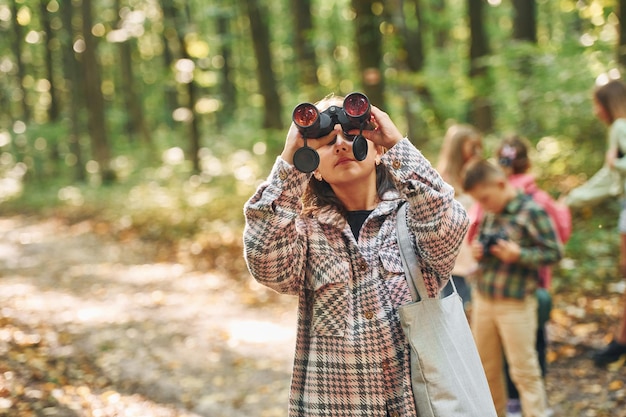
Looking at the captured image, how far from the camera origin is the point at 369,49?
8.12 meters

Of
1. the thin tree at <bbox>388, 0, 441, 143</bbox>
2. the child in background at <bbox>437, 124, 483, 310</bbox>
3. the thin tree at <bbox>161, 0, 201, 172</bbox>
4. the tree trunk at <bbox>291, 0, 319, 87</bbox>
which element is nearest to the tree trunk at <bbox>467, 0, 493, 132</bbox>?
the thin tree at <bbox>388, 0, 441, 143</bbox>

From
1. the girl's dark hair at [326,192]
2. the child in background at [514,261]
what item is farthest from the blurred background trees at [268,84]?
the girl's dark hair at [326,192]

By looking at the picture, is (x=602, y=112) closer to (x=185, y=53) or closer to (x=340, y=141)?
(x=340, y=141)

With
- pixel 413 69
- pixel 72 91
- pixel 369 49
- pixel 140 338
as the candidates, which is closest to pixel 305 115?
pixel 140 338

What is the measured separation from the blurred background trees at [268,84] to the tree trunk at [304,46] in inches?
1.8

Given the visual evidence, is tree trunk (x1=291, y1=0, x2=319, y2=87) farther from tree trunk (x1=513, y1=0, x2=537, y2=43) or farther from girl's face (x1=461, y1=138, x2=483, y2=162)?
girl's face (x1=461, y1=138, x2=483, y2=162)

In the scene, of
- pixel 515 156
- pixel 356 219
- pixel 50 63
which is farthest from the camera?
pixel 50 63

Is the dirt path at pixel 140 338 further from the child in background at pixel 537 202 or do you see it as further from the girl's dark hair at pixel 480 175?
the girl's dark hair at pixel 480 175

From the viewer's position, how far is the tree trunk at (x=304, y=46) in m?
13.5

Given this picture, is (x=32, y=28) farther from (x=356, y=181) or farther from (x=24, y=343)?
(x=356, y=181)

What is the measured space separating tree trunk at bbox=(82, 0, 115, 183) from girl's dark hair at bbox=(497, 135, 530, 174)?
16.5 metres

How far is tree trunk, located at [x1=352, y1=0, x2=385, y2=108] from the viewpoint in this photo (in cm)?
792

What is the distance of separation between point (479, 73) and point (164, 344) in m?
8.04

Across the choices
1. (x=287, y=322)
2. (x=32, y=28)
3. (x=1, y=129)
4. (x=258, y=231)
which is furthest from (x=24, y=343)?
(x=1, y=129)
